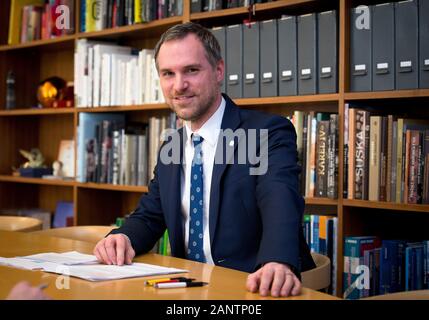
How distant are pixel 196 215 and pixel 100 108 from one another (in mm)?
1960

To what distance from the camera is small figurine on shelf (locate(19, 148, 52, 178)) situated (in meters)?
4.26

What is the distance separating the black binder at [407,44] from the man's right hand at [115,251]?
4.39ft

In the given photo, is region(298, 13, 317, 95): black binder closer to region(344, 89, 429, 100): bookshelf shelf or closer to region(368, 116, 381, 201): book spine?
region(344, 89, 429, 100): bookshelf shelf

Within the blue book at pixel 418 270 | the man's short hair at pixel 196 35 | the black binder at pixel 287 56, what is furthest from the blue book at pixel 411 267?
the man's short hair at pixel 196 35

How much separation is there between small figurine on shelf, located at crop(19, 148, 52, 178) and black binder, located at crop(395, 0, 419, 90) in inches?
100

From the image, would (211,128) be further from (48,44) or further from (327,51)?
(48,44)

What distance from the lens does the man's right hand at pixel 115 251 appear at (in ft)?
5.36

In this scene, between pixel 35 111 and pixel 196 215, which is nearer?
pixel 196 215

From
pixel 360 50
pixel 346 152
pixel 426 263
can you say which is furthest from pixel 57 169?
pixel 426 263

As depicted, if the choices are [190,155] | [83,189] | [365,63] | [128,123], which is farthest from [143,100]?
[190,155]

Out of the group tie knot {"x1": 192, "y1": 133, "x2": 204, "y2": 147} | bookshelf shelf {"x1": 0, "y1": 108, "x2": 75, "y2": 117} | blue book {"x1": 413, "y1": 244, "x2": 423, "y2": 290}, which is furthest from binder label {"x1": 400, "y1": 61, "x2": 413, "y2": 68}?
bookshelf shelf {"x1": 0, "y1": 108, "x2": 75, "y2": 117}

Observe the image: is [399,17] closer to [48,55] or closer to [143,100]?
[143,100]

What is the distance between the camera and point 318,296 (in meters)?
1.25

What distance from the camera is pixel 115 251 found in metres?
1.67
